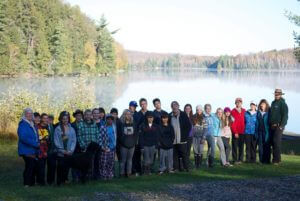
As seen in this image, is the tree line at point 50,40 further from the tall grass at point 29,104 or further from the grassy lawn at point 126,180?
the grassy lawn at point 126,180

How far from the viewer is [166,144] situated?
37.8 ft

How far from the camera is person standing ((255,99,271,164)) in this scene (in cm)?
1255

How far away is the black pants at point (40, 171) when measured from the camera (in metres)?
9.81

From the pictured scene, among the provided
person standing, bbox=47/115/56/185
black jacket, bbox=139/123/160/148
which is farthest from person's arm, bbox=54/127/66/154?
black jacket, bbox=139/123/160/148

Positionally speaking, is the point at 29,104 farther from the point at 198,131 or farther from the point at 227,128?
the point at 227,128

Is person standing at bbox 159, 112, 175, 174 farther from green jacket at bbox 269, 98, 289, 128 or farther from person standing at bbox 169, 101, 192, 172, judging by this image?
green jacket at bbox 269, 98, 289, 128

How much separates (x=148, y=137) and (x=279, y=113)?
12.8 feet

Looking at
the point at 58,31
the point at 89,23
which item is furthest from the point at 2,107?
the point at 89,23

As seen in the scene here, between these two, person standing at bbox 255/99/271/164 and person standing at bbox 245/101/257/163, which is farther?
person standing at bbox 245/101/257/163

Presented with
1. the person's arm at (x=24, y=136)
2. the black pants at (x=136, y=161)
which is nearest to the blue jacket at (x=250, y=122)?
the black pants at (x=136, y=161)

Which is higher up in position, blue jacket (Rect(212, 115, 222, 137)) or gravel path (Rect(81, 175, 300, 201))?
blue jacket (Rect(212, 115, 222, 137))

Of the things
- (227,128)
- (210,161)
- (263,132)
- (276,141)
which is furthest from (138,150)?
(276,141)

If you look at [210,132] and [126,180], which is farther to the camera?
[210,132]

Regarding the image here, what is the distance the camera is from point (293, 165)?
12.4m
